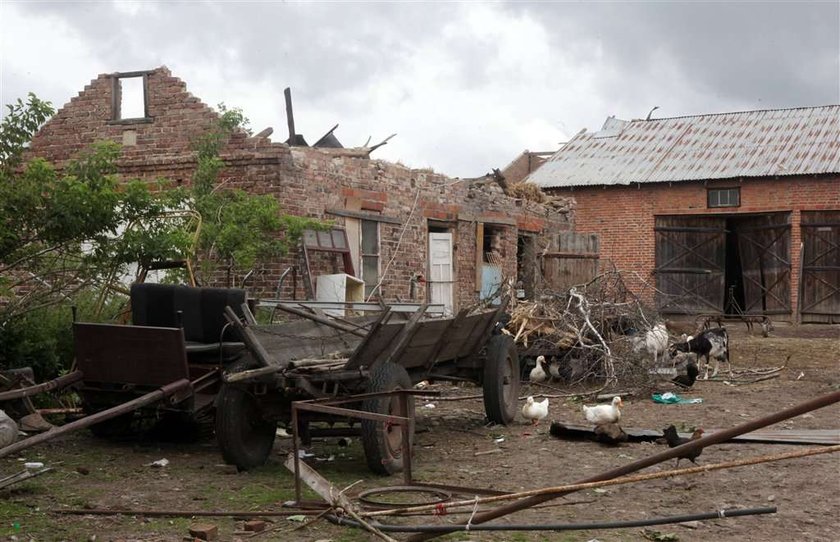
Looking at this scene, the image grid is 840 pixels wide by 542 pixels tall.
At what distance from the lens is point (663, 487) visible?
6844mm

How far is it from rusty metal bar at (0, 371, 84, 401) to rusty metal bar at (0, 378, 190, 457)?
27.6 inches

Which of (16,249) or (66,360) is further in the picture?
(66,360)

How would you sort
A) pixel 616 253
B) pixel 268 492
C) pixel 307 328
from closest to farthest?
pixel 268 492 < pixel 307 328 < pixel 616 253

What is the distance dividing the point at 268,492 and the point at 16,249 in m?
3.89

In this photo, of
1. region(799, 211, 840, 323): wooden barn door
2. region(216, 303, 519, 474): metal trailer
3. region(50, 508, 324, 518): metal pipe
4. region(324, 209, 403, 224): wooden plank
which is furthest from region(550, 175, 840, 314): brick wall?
region(50, 508, 324, 518): metal pipe

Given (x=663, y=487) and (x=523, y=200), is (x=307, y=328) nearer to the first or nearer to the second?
(x=663, y=487)

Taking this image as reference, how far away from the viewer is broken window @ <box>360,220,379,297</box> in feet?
52.6

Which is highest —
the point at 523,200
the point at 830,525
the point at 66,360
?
the point at 523,200

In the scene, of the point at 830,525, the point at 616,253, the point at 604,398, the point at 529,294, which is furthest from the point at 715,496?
the point at 616,253

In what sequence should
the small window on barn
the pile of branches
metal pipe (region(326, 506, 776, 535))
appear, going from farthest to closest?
the small window on barn < the pile of branches < metal pipe (region(326, 506, 776, 535))

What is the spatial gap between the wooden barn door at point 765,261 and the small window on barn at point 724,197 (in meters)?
0.81

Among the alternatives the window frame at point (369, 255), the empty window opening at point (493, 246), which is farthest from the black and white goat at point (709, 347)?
the empty window opening at point (493, 246)

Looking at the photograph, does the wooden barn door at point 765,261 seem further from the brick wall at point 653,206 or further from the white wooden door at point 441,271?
the white wooden door at point 441,271

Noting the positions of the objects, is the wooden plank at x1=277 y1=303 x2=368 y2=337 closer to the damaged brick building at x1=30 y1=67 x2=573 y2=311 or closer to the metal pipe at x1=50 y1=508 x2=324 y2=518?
the metal pipe at x1=50 y1=508 x2=324 y2=518
